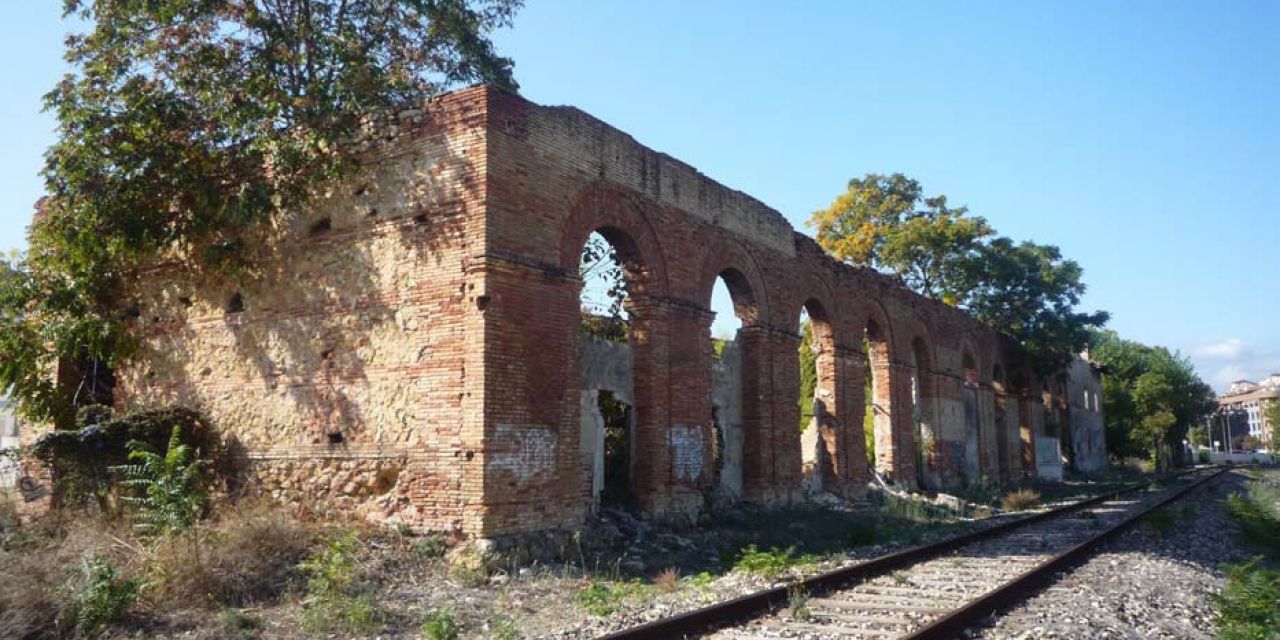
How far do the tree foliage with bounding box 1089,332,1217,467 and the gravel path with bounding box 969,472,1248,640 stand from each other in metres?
37.1

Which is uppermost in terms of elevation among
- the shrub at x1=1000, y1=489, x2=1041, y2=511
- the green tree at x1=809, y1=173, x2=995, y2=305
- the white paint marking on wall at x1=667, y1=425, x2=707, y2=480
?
the green tree at x1=809, y1=173, x2=995, y2=305

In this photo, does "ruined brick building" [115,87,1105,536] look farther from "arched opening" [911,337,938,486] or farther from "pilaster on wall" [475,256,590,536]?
"arched opening" [911,337,938,486]

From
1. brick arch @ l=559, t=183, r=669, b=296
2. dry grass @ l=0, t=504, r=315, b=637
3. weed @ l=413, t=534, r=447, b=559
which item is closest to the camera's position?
dry grass @ l=0, t=504, r=315, b=637

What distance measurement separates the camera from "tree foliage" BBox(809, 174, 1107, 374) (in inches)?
1288

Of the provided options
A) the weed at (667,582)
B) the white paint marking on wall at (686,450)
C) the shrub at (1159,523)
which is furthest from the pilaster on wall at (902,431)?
the weed at (667,582)

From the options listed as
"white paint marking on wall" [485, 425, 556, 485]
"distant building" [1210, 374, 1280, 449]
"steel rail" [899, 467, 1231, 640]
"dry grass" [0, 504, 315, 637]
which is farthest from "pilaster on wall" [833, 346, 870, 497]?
"distant building" [1210, 374, 1280, 449]

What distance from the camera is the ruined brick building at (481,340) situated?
10.5m

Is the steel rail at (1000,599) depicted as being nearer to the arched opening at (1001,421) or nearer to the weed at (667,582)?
the weed at (667,582)

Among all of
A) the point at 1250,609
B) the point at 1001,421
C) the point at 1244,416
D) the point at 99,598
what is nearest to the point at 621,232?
the point at 99,598

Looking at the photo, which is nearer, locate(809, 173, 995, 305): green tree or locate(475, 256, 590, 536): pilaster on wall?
locate(475, 256, 590, 536): pilaster on wall

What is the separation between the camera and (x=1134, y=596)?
843 cm

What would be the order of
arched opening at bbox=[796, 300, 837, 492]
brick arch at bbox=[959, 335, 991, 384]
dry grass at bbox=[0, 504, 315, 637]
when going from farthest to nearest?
brick arch at bbox=[959, 335, 991, 384] < arched opening at bbox=[796, 300, 837, 492] < dry grass at bbox=[0, 504, 315, 637]

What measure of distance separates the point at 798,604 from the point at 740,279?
8.84 m

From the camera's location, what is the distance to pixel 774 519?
47.7 ft
